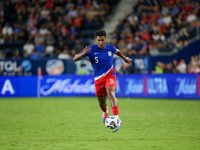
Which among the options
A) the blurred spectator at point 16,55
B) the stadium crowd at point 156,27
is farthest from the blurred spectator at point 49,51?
the stadium crowd at point 156,27

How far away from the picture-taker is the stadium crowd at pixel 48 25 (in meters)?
24.8

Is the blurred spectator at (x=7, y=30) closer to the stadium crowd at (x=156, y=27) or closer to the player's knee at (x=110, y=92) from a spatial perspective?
the stadium crowd at (x=156, y=27)

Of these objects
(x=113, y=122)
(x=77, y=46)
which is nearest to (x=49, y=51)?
(x=77, y=46)

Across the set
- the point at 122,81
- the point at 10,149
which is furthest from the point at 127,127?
the point at 122,81

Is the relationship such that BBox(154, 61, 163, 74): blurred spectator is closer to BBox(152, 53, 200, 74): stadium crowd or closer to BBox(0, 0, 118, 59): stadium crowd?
BBox(152, 53, 200, 74): stadium crowd

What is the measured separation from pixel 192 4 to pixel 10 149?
22137 millimetres

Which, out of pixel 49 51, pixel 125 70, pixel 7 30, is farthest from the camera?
pixel 7 30

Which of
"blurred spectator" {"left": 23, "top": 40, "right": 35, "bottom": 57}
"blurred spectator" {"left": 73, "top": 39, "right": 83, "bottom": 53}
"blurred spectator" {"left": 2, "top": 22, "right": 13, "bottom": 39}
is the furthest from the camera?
"blurred spectator" {"left": 2, "top": 22, "right": 13, "bottom": 39}

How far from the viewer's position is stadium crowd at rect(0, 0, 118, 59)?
974 inches

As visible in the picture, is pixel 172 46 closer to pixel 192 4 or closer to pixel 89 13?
pixel 192 4

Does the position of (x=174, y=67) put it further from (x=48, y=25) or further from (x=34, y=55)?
(x=48, y=25)

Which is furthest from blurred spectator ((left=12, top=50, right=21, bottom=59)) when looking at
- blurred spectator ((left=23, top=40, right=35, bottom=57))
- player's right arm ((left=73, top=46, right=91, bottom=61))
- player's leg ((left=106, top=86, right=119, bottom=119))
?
player's leg ((left=106, top=86, right=119, bottom=119))

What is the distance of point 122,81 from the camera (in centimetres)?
2066

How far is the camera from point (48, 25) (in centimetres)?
2664
